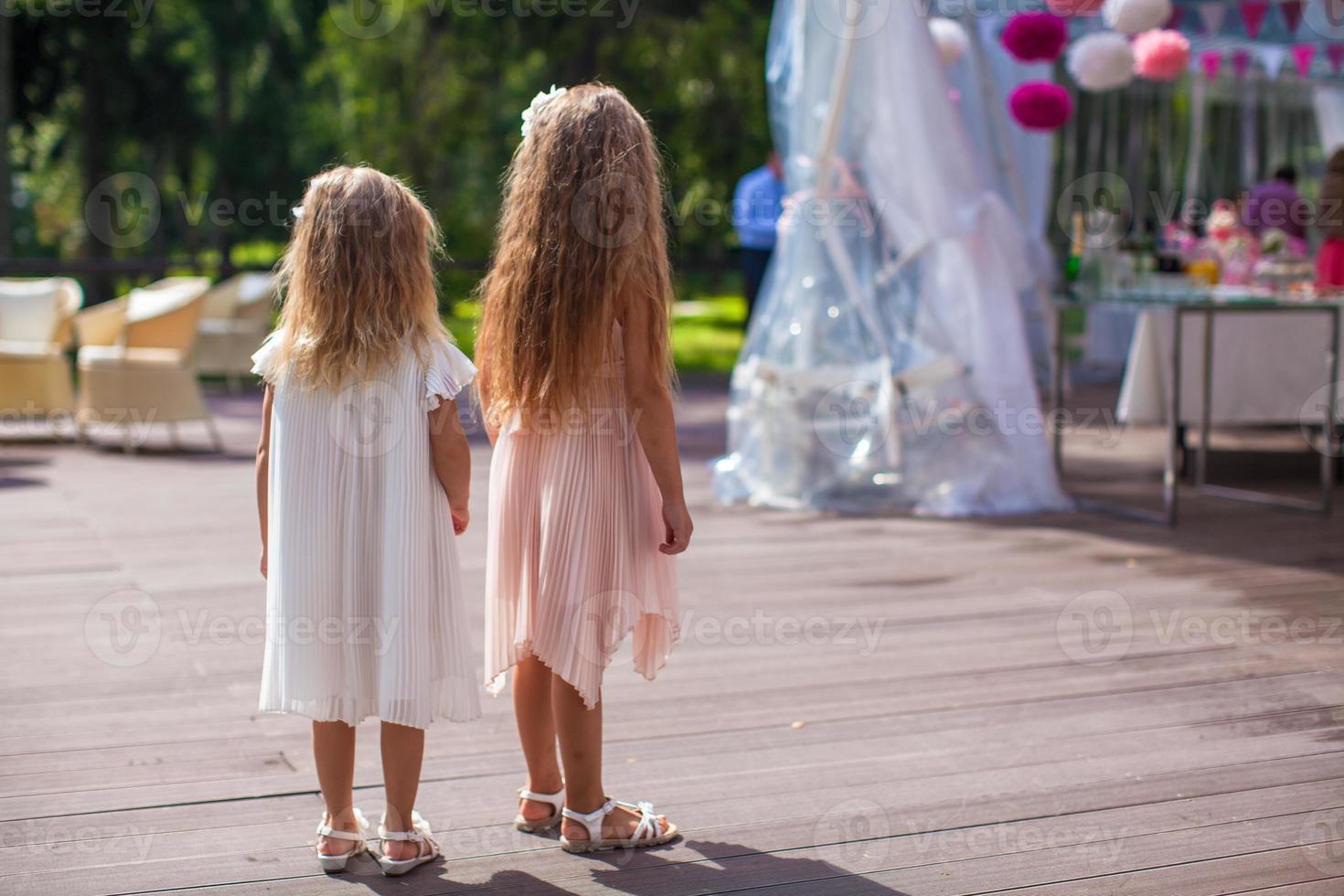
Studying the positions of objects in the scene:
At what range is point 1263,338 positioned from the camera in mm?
7371

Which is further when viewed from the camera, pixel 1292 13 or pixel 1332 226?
pixel 1292 13

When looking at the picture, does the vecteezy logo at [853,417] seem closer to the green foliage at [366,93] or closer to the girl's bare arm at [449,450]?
the girl's bare arm at [449,450]

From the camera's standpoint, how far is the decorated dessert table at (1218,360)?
632 cm

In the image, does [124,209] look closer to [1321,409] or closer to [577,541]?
[1321,409]

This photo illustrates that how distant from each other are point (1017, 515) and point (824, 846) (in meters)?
3.86

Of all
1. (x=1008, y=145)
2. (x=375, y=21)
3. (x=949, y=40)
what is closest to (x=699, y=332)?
(x=375, y=21)

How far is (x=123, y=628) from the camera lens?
15.1 feet

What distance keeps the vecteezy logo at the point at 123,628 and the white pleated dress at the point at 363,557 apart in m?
1.79

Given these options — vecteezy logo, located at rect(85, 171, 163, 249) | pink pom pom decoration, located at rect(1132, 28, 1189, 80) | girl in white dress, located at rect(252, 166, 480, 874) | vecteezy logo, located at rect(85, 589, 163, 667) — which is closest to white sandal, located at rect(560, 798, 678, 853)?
girl in white dress, located at rect(252, 166, 480, 874)

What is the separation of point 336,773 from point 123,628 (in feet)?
7.04

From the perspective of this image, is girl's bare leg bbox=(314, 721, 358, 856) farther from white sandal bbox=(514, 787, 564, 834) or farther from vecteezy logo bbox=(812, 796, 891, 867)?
vecteezy logo bbox=(812, 796, 891, 867)

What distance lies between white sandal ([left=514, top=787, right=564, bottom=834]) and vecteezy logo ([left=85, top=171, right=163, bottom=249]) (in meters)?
16.5

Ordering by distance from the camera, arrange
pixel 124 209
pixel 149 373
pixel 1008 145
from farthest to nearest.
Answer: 1. pixel 124 209
2. pixel 149 373
3. pixel 1008 145

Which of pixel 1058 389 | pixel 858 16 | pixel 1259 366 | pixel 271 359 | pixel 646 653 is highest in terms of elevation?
pixel 858 16
